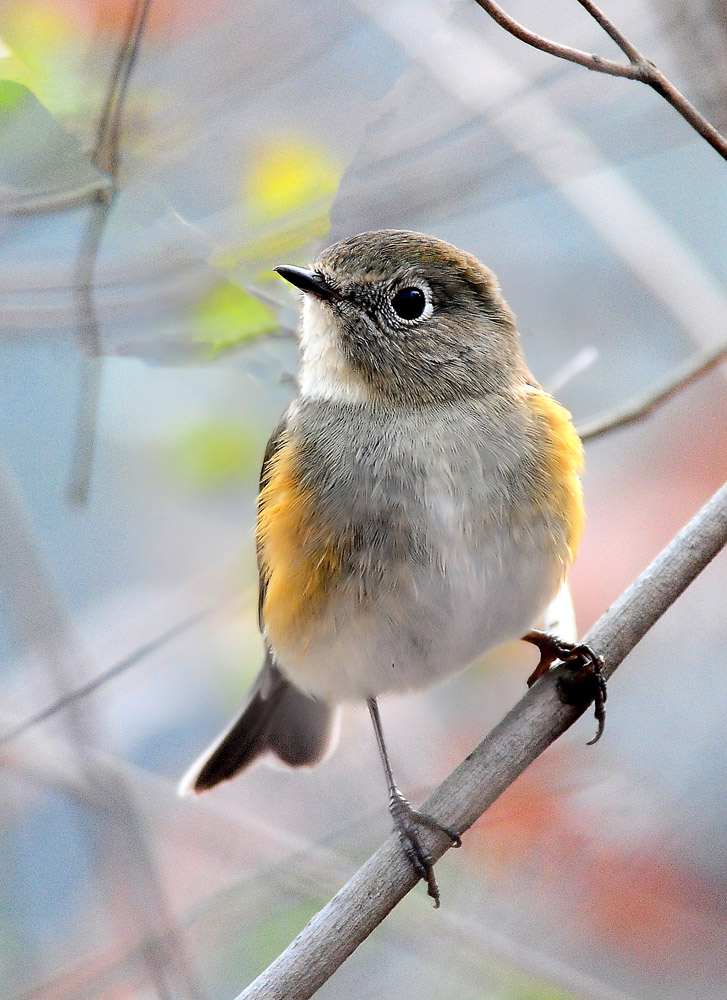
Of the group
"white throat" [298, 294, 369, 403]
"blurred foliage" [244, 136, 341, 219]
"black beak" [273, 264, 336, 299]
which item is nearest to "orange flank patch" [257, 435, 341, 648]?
"white throat" [298, 294, 369, 403]

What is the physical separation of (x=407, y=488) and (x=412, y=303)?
554mm

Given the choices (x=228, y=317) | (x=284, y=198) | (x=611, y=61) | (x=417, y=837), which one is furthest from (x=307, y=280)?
(x=417, y=837)

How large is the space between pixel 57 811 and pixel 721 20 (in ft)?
11.4

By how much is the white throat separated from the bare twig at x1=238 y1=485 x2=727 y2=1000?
2.84 feet

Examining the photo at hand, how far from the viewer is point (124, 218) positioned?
2.73 metres

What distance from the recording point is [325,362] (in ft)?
8.86

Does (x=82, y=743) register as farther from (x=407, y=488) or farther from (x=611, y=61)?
(x=611, y=61)

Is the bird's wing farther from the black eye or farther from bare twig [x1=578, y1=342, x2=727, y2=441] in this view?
bare twig [x1=578, y1=342, x2=727, y2=441]

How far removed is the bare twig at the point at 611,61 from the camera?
73.9 inches

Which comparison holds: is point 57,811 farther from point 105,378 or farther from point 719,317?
point 719,317

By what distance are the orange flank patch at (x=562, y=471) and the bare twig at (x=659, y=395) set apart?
8.6 inches

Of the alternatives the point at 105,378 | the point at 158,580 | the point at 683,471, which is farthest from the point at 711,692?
the point at 105,378

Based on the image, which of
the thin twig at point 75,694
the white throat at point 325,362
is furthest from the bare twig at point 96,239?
the white throat at point 325,362

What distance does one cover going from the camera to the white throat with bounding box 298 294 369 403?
104 inches
